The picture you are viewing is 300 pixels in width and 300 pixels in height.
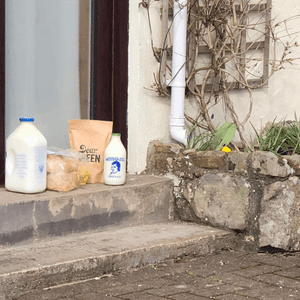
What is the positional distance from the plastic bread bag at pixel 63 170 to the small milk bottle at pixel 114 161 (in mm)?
199

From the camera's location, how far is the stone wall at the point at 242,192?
4.03 m

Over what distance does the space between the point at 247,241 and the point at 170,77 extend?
1294mm

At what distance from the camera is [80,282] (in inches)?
130

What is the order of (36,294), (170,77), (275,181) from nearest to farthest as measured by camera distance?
(36,294) < (275,181) < (170,77)

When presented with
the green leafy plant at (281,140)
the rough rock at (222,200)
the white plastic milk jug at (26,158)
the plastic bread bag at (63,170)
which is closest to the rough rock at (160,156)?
the rough rock at (222,200)

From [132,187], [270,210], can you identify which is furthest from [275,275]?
[132,187]

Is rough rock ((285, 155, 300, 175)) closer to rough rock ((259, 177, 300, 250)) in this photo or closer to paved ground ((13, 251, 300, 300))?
rough rock ((259, 177, 300, 250))

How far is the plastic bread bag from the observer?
382 cm

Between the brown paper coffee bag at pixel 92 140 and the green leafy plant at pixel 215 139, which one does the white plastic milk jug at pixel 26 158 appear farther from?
the green leafy plant at pixel 215 139

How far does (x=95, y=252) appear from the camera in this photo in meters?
3.46

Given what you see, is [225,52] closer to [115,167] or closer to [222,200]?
Result: [222,200]

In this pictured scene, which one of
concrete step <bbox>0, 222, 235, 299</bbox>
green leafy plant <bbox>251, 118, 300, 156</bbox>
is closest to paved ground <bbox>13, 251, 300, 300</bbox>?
concrete step <bbox>0, 222, 235, 299</bbox>

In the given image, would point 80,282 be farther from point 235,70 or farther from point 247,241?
point 235,70

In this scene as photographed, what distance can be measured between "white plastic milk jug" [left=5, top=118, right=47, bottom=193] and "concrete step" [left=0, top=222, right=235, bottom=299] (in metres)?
0.34
